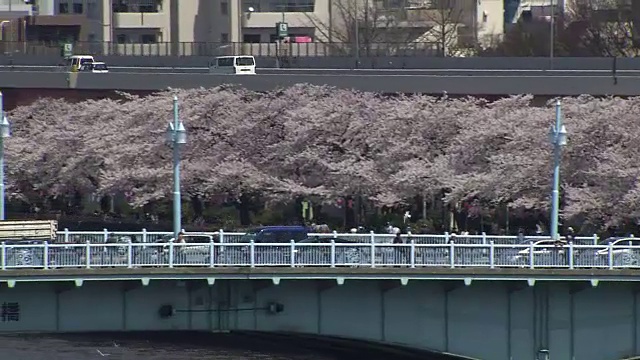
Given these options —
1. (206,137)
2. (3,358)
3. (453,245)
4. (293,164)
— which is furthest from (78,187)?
(453,245)

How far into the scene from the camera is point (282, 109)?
8069 centimetres

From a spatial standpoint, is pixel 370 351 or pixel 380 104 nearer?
pixel 370 351

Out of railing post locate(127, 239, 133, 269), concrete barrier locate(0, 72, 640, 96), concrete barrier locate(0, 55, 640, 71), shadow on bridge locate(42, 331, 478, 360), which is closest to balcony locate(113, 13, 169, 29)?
concrete barrier locate(0, 55, 640, 71)

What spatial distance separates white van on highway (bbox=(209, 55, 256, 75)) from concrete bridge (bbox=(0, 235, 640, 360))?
4248 centimetres

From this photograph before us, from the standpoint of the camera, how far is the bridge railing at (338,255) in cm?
4909

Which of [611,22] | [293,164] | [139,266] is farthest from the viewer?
[611,22]

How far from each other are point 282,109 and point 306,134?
3.39 meters

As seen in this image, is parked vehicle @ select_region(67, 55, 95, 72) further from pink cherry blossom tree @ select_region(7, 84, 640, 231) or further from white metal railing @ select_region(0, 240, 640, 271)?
white metal railing @ select_region(0, 240, 640, 271)

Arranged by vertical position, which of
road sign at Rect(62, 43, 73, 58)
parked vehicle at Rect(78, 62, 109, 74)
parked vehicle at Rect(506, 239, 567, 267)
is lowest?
parked vehicle at Rect(506, 239, 567, 267)

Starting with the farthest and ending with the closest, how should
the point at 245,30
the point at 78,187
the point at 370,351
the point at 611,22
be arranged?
1. the point at 245,30
2. the point at 611,22
3. the point at 78,187
4. the point at 370,351

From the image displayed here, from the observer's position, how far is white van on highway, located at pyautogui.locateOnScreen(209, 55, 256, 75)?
92.5 meters

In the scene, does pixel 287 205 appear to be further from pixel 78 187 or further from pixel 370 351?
pixel 370 351

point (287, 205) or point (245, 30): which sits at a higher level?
point (245, 30)

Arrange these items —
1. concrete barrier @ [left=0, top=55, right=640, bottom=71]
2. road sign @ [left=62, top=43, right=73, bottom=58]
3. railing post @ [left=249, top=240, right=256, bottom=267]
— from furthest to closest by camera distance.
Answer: road sign @ [left=62, top=43, right=73, bottom=58], concrete barrier @ [left=0, top=55, right=640, bottom=71], railing post @ [left=249, top=240, right=256, bottom=267]
